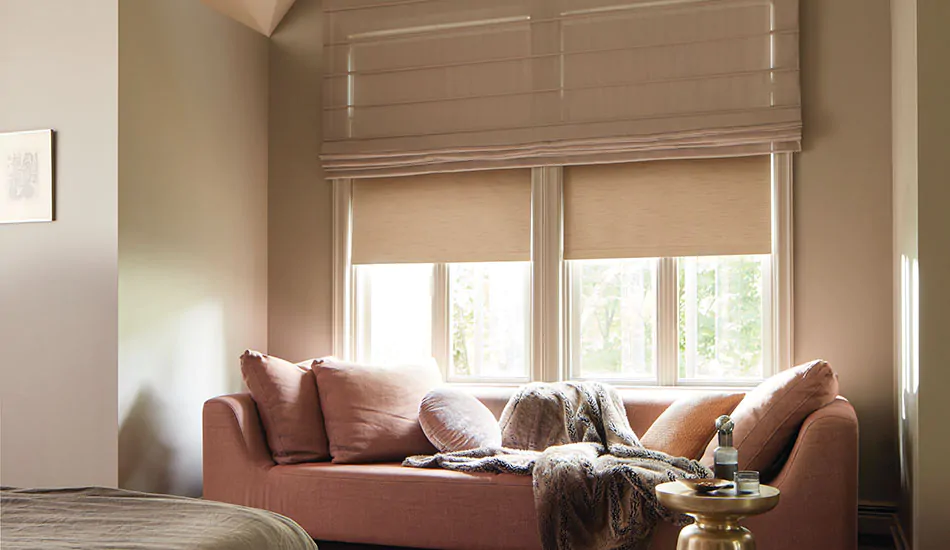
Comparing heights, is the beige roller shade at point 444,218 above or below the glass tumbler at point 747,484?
above

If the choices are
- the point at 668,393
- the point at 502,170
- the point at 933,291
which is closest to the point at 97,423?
the point at 502,170

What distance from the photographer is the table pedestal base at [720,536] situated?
293 centimetres

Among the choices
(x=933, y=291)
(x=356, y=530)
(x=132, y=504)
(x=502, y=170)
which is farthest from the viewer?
(x=502, y=170)


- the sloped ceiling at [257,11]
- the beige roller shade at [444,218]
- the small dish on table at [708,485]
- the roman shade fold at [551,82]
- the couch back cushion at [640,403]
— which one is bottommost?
the small dish on table at [708,485]

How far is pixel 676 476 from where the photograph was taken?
3451 mm

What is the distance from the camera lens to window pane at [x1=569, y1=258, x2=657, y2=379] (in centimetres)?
464

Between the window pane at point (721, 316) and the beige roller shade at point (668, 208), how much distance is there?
11cm

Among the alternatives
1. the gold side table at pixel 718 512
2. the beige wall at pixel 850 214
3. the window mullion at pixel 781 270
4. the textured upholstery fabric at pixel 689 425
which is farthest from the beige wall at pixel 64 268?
the beige wall at pixel 850 214

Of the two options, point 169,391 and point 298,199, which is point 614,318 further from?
point 169,391

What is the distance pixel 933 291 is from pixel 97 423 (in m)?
3.54

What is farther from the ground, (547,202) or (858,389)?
(547,202)

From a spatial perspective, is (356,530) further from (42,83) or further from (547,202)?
(42,83)

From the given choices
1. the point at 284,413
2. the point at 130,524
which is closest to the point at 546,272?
the point at 284,413

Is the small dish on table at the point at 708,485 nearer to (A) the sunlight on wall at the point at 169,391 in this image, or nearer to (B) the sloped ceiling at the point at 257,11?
(A) the sunlight on wall at the point at 169,391
